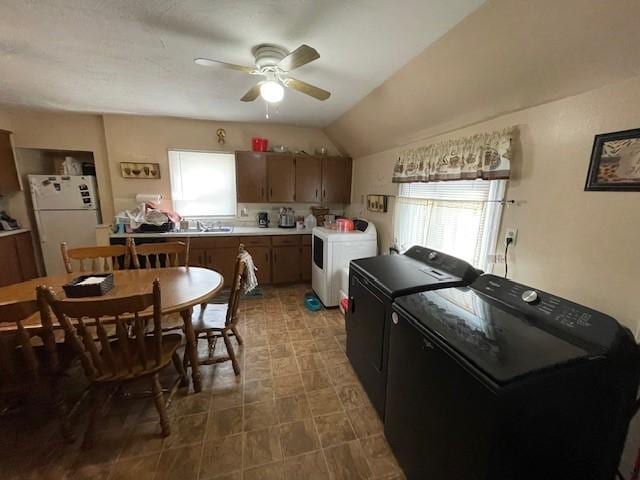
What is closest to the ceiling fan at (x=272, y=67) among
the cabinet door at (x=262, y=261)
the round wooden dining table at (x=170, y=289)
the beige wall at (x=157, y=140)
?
the round wooden dining table at (x=170, y=289)

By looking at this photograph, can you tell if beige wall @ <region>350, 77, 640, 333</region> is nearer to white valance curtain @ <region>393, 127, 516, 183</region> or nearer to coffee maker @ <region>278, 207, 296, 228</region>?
white valance curtain @ <region>393, 127, 516, 183</region>

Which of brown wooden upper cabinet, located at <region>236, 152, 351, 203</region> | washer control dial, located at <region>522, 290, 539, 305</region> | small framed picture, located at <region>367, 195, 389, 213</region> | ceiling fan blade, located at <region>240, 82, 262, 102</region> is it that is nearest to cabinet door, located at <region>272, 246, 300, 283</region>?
brown wooden upper cabinet, located at <region>236, 152, 351, 203</region>

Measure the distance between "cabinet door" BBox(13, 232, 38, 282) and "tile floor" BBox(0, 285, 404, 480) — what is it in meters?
2.79

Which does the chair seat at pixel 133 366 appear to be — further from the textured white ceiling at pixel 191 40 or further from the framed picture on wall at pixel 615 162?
the framed picture on wall at pixel 615 162

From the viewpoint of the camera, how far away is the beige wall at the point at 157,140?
3605 mm

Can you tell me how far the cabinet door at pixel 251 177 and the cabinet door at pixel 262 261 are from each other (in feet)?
2.53

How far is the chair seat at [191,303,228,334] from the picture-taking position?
2047 mm

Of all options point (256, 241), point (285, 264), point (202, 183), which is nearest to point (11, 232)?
point (202, 183)

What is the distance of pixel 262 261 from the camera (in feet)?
12.7

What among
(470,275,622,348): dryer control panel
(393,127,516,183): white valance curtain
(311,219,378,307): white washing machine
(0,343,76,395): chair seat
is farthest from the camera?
(311,219,378,307): white washing machine

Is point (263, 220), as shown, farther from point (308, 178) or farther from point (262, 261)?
point (308, 178)

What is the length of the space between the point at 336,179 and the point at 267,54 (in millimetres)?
2513

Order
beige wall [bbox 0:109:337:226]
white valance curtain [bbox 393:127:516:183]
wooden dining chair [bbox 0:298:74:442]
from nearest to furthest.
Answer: wooden dining chair [bbox 0:298:74:442], white valance curtain [bbox 393:127:516:183], beige wall [bbox 0:109:337:226]

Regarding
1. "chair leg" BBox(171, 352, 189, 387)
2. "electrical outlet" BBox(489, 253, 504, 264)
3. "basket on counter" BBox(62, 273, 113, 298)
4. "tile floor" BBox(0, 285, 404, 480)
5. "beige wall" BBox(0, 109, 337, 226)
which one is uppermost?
"beige wall" BBox(0, 109, 337, 226)
